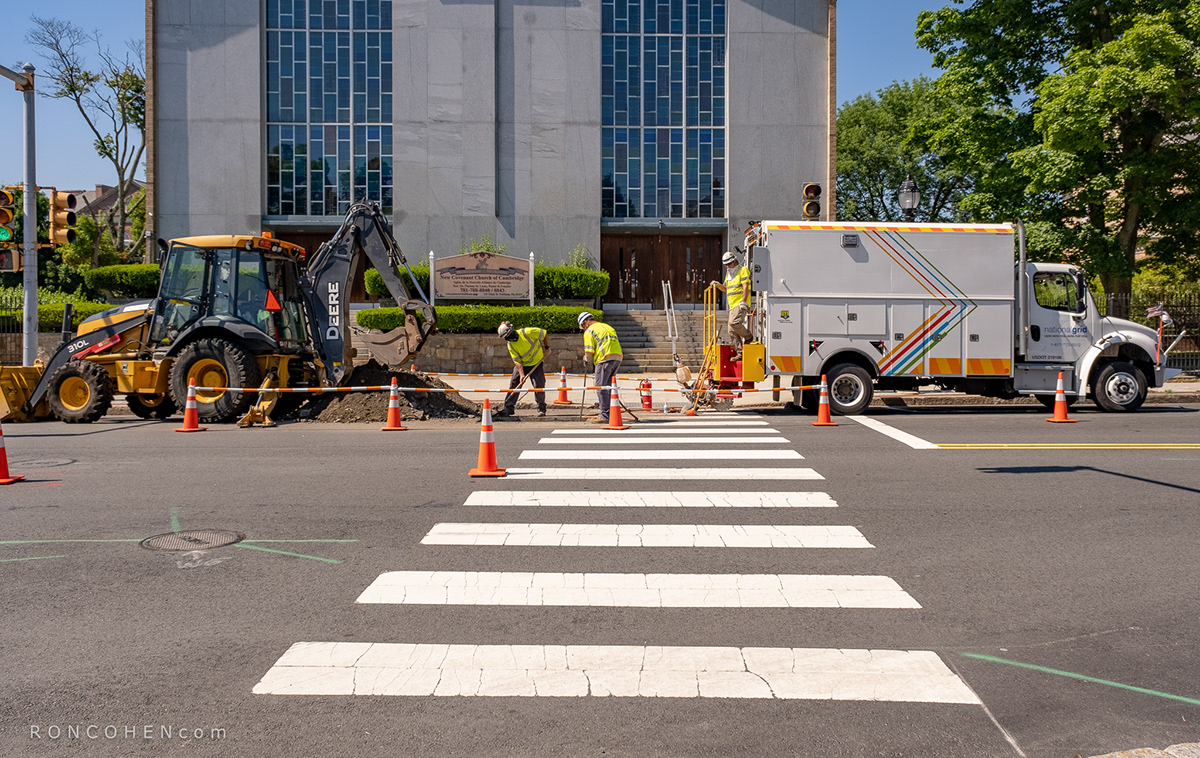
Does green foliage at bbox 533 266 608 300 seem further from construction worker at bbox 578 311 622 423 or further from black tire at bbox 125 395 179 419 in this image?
black tire at bbox 125 395 179 419

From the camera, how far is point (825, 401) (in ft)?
45.3

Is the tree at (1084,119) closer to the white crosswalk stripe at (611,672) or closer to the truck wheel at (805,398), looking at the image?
the truck wheel at (805,398)

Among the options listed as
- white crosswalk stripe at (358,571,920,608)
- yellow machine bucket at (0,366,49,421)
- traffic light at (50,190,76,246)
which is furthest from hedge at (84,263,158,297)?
white crosswalk stripe at (358,571,920,608)

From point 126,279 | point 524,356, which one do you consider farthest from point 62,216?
point 126,279

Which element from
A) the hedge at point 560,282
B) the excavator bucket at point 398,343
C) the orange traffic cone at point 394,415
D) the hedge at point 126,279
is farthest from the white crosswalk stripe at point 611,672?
the hedge at point 126,279

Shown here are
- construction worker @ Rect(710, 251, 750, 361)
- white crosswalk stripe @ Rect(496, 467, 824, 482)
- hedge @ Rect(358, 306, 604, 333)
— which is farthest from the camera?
hedge @ Rect(358, 306, 604, 333)

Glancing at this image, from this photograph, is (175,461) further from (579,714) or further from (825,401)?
(825,401)

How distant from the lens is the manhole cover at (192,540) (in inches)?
245

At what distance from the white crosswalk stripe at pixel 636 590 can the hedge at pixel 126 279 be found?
86.8ft

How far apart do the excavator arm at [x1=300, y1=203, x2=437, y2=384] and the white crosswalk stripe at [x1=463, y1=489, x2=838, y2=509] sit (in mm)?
7307

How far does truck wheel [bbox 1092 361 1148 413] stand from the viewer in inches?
612

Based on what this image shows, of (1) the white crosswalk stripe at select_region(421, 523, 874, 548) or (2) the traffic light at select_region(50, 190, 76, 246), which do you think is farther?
(2) the traffic light at select_region(50, 190, 76, 246)

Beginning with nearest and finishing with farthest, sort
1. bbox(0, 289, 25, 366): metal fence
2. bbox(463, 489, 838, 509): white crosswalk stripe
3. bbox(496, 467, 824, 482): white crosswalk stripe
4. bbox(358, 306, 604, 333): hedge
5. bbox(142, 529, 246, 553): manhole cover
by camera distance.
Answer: bbox(142, 529, 246, 553): manhole cover
bbox(463, 489, 838, 509): white crosswalk stripe
bbox(496, 467, 824, 482): white crosswalk stripe
bbox(358, 306, 604, 333): hedge
bbox(0, 289, 25, 366): metal fence

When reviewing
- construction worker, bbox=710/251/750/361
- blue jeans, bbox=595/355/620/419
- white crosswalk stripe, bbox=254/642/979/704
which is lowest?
white crosswalk stripe, bbox=254/642/979/704
